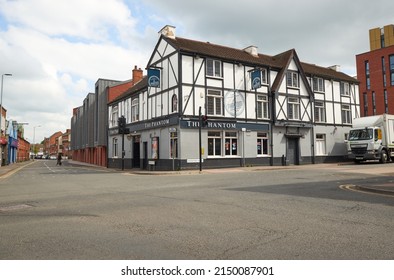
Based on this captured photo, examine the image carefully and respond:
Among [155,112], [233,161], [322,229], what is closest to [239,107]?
[233,161]

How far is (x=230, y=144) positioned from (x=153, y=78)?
27.4ft

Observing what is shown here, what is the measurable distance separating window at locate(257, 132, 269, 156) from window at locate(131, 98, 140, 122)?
11828 mm

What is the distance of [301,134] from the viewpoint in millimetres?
30141

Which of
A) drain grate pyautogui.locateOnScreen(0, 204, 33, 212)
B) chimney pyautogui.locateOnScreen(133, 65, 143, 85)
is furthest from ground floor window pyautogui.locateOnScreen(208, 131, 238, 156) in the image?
chimney pyautogui.locateOnScreen(133, 65, 143, 85)

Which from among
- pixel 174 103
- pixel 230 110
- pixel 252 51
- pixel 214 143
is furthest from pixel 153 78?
pixel 252 51

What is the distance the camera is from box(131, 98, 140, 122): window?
3178 cm

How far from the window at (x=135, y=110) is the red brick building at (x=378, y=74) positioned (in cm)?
4963

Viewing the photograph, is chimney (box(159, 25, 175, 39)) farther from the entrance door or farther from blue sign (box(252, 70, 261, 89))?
the entrance door

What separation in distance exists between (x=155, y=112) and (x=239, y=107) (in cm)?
724

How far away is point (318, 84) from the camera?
1281 inches

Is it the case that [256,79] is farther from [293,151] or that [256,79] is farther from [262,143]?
[293,151]

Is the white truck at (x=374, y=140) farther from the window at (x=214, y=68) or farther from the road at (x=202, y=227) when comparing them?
the road at (x=202, y=227)

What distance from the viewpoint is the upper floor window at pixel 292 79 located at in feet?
98.6
